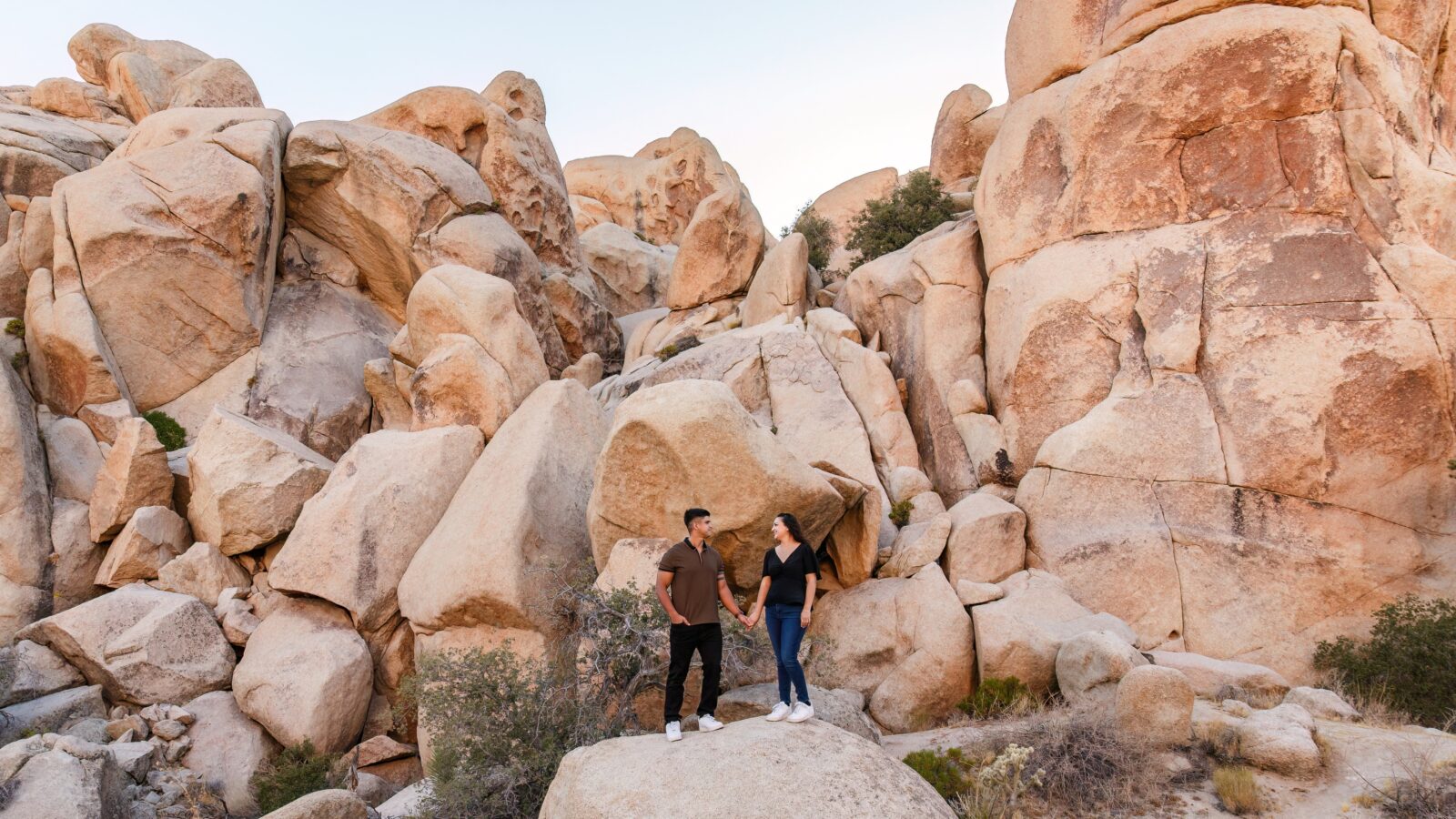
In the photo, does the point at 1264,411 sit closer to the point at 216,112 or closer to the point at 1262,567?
the point at 1262,567

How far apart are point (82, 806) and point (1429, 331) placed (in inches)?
821

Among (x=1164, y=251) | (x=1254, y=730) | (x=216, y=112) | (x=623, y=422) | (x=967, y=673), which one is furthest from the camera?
(x=216, y=112)

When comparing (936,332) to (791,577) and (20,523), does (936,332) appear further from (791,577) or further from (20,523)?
(20,523)

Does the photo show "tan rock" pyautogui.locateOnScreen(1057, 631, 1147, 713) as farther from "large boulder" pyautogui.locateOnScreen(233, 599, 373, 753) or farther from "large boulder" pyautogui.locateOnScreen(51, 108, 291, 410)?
"large boulder" pyautogui.locateOnScreen(51, 108, 291, 410)

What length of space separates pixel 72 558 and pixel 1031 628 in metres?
18.6

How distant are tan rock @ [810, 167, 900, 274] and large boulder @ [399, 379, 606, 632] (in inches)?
880

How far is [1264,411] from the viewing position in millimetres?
14695

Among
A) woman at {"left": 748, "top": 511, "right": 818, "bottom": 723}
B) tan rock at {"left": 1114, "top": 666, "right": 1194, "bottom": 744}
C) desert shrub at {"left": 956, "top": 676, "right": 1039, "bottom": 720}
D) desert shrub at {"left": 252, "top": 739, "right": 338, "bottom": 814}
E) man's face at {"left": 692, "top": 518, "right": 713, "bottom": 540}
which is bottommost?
desert shrub at {"left": 252, "top": 739, "right": 338, "bottom": 814}

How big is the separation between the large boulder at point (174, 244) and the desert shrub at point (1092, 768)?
22.0 metres

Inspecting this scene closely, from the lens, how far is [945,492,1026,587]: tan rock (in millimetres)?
15352

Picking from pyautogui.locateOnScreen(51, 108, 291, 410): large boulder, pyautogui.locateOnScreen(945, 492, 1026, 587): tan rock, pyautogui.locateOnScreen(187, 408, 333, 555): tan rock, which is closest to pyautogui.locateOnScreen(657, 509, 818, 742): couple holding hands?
pyautogui.locateOnScreen(945, 492, 1026, 587): tan rock

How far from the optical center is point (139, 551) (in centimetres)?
1706

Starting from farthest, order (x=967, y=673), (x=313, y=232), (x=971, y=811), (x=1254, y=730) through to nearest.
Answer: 1. (x=313, y=232)
2. (x=967, y=673)
3. (x=1254, y=730)
4. (x=971, y=811)

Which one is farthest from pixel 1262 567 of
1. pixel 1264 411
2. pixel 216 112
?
pixel 216 112
